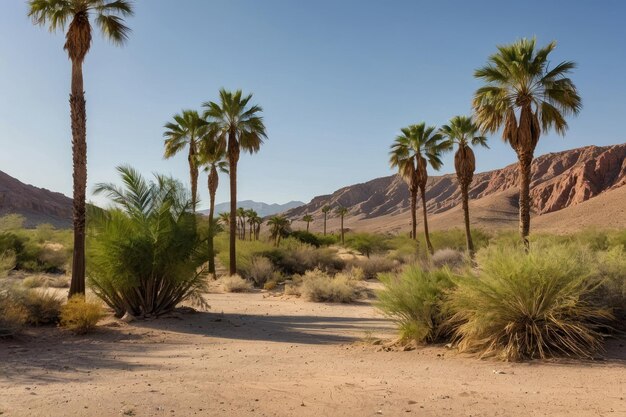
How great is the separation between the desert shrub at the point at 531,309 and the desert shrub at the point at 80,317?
7.99 metres

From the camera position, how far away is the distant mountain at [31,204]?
101675 millimetres

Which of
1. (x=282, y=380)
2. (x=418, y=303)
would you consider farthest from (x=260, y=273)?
(x=282, y=380)

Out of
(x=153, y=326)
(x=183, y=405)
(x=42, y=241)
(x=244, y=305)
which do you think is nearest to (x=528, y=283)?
(x=183, y=405)

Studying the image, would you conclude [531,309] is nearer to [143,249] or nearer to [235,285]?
[143,249]

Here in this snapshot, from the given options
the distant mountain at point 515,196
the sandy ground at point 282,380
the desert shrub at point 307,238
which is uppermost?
the distant mountain at point 515,196

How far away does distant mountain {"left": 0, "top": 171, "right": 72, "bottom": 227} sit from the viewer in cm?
10168

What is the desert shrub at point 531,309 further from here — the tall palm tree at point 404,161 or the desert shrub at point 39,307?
the tall palm tree at point 404,161

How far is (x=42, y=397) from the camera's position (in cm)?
619

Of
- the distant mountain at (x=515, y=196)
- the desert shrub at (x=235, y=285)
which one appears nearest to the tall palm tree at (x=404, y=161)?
the desert shrub at (x=235, y=285)

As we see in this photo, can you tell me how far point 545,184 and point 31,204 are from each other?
4825 inches

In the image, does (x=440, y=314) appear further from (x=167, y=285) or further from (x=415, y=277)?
(x=167, y=285)

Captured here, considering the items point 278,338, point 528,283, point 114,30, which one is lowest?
point 278,338

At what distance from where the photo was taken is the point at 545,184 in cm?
13825

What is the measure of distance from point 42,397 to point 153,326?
7.08 metres
